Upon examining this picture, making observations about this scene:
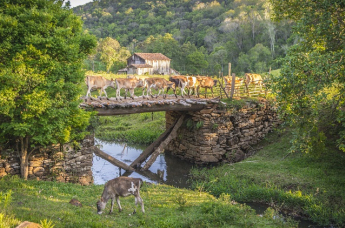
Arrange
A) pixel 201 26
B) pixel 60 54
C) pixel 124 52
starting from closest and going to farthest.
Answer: pixel 60 54 → pixel 124 52 → pixel 201 26

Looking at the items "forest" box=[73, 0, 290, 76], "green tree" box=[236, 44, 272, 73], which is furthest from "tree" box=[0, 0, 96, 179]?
"green tree" box=[236, 44, 272, 73]

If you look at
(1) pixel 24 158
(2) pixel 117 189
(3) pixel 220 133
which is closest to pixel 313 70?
(2) pixel 117 189

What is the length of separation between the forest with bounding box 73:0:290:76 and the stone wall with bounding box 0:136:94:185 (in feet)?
45.9

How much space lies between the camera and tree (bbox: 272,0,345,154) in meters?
9.80

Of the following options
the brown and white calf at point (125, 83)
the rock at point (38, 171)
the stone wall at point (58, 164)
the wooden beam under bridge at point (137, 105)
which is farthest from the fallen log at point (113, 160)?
the brown and white calf at point (125, 83)

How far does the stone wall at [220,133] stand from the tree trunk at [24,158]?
31.8 ft

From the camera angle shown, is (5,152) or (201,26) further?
(201,26)

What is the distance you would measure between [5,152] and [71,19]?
5.61 m

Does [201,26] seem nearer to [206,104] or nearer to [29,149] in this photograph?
[206,104]

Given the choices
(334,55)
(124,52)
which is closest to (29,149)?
(334,55)

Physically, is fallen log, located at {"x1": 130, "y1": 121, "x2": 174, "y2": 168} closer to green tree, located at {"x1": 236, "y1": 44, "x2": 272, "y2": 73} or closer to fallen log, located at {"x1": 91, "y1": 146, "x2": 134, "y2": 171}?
fallen log, located at {"x1": 91, "y1": 146, "x2": 134, "y2": 171}

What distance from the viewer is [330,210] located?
39.4ft

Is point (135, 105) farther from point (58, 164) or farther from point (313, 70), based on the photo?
point (313, 70)

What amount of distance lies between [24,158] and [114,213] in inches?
204
